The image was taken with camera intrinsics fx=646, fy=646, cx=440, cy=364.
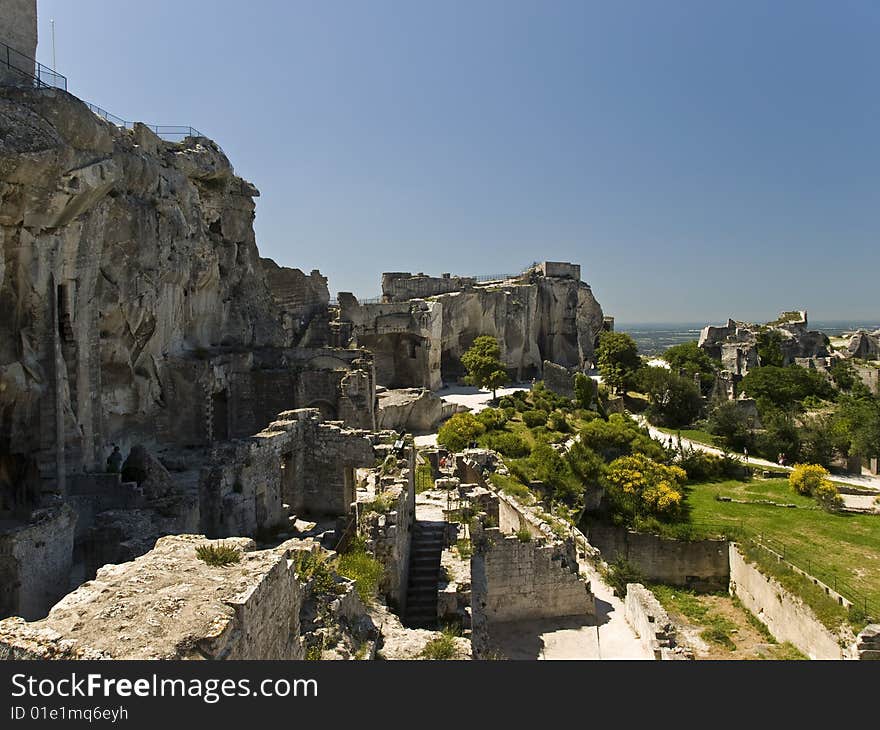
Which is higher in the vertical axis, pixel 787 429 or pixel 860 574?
pixel 787 429

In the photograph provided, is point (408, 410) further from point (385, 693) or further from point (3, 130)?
point (385, 693)

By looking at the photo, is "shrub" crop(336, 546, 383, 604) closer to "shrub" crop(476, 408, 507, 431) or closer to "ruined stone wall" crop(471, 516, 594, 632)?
"ruined stone wall" crop(471, 516, 594, 632)

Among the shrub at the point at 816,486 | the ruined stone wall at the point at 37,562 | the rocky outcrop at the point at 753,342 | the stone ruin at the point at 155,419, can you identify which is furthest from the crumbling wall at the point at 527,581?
the rocky outcrop at the point at 753,342

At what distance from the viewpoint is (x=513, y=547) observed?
12.8 metres

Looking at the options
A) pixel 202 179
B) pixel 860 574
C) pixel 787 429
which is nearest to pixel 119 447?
pixel 202 179

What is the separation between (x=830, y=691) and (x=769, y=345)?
179ft

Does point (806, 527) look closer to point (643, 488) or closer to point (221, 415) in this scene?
point (643, 488)

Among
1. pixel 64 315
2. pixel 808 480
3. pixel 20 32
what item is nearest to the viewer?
pixel 20 32

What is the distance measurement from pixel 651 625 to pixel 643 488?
12.0m

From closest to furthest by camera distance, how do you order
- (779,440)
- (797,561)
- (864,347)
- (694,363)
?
(797,561), (779,440), (694,363), (864,347)

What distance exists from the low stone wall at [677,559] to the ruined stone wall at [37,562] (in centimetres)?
1638

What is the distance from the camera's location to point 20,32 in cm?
1340

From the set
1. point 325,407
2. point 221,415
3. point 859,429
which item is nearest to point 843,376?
point 859,429

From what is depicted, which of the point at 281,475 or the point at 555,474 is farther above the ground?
the point at 281,475
